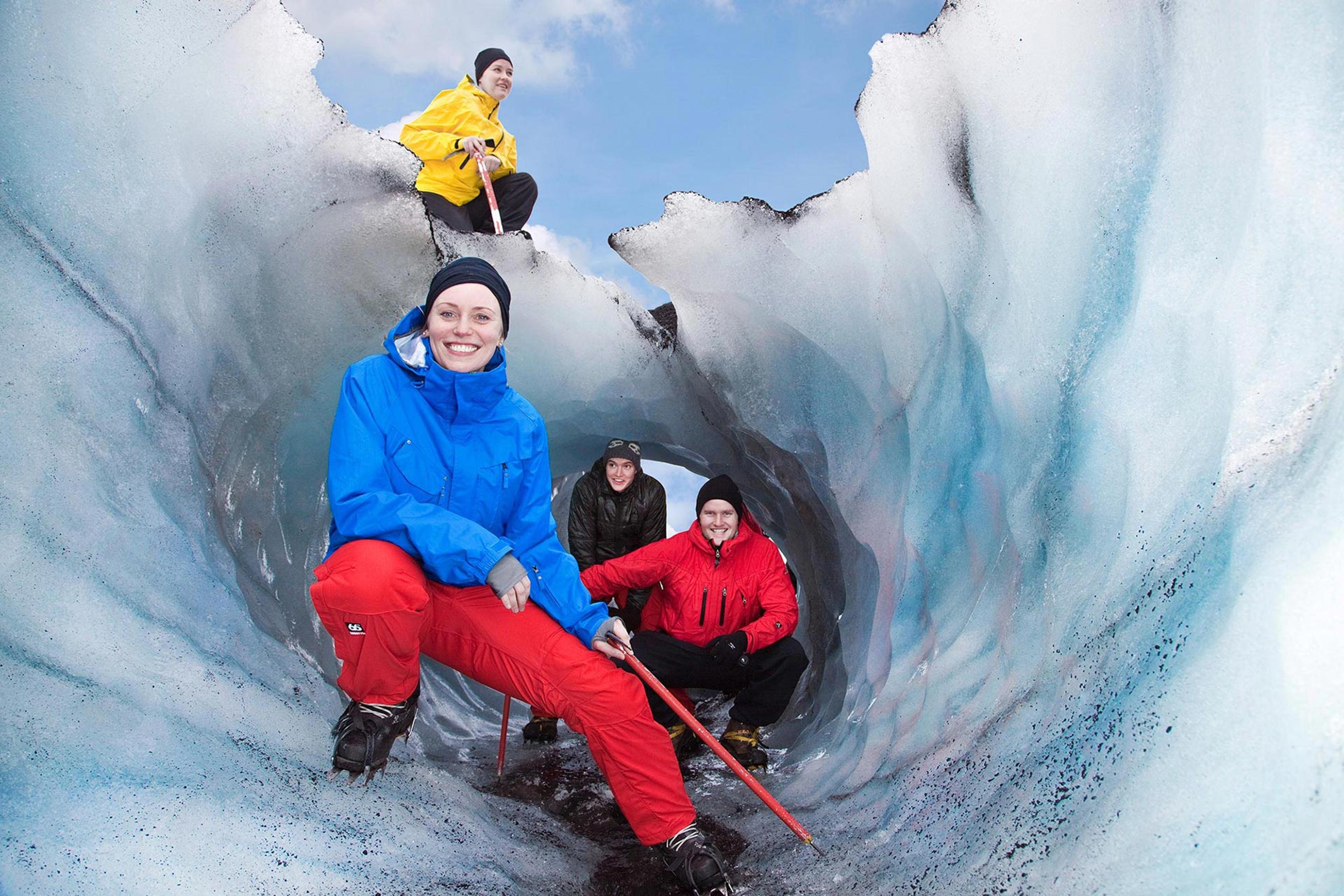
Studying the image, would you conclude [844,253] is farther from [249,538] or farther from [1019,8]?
[249,538]

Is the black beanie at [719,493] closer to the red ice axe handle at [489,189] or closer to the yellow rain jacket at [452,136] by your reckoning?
the red ice axe handle at [489,189]

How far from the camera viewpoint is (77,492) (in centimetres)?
206

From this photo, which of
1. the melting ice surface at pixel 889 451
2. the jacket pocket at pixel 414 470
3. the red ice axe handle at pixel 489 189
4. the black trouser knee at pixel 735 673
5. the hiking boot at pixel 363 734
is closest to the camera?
the melting ice surface at pixel 889 451

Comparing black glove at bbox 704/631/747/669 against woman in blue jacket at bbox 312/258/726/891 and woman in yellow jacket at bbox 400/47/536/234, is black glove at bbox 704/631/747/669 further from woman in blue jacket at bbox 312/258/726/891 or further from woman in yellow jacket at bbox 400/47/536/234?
woman in yellow jacket at bbox 400/47/536/234

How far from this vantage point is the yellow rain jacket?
442 centimetres

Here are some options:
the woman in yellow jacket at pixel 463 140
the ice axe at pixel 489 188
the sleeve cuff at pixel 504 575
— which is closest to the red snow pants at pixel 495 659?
the sleeve cuff at pixel 504 575

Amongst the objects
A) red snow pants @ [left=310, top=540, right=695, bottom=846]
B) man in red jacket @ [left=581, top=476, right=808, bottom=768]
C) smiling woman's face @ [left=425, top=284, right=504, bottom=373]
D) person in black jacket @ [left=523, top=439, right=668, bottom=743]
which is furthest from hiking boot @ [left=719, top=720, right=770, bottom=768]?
smiling woman's face @ [left=425, top=284, right=504, bottom=373]

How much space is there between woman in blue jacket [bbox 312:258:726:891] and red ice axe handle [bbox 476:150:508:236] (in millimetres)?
1866

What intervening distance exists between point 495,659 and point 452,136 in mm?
3029

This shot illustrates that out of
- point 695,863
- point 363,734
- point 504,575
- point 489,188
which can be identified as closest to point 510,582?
point 504,575

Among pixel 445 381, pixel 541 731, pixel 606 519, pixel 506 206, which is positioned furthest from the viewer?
pixel 506 206

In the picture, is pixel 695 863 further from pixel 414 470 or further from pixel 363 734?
pixel 414 470

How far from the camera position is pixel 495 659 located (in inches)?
88.8

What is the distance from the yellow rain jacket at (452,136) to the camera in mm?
4422
